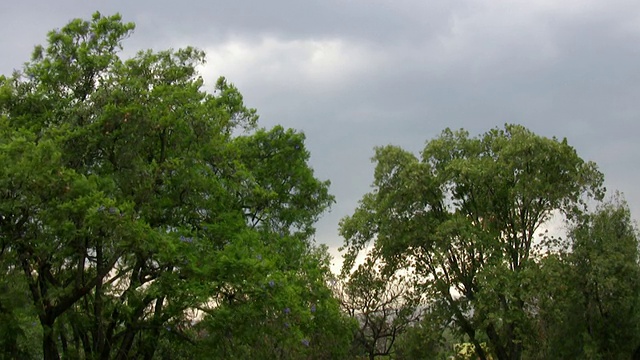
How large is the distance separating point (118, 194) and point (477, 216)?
65.0ft

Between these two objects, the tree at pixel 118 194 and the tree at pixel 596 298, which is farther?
the tree at pixel 596 298

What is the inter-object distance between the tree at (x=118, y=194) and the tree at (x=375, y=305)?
50.6ft

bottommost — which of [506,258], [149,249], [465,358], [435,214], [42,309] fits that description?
[42,309]

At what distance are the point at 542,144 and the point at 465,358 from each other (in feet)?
39.0

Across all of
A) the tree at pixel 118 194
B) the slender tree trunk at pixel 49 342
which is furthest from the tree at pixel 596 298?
the slender tree trunk at pixel 49 342

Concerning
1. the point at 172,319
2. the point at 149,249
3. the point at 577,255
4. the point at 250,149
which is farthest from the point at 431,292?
the point at 149,249

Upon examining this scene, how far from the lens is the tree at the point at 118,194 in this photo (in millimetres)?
16453

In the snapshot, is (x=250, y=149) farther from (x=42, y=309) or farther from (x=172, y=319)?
(x=42, y=309)

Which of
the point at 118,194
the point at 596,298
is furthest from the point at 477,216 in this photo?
the point at 118,194

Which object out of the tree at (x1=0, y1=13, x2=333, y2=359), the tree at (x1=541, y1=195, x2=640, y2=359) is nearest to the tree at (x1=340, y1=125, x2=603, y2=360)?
the tree at (x1=541, y1=195, x2=640, y2=359)

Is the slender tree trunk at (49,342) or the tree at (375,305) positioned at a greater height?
A: the tree at (375,305)

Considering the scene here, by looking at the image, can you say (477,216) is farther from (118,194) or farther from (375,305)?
(118,194)

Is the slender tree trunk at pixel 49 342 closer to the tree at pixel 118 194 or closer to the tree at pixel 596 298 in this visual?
the tree at pixel 118 194

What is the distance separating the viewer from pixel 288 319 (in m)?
18.7
